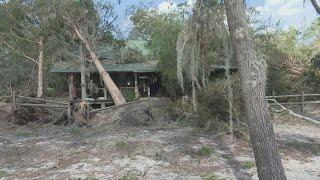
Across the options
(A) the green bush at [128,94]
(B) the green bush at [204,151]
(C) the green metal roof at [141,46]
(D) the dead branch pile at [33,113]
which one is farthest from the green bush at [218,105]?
(C) the green metal roof at [141,46]

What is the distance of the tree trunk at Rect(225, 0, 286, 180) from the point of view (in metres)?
7.96

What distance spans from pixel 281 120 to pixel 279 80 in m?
8.81

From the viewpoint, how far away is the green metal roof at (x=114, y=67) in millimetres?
32781

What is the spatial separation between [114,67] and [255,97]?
2612 cm

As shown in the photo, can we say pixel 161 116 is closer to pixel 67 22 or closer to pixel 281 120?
pixel 281 120

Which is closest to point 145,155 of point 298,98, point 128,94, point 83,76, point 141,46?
point 298,98

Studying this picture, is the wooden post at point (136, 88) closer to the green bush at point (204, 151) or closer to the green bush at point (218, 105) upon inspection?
the green bush at point (218, 105)

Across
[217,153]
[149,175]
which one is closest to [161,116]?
[217,153]

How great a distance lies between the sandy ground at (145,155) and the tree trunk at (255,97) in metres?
3.33

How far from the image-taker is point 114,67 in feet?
110

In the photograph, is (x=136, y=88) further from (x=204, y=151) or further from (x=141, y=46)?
(x=204, y=151)

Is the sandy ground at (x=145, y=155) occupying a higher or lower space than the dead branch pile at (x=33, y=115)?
lower

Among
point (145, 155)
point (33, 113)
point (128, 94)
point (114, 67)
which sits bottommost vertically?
point (145, 155)

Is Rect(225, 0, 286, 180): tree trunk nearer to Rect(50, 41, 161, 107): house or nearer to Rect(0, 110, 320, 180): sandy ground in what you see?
Rect(0, 110, 320, 180): sandy ground
